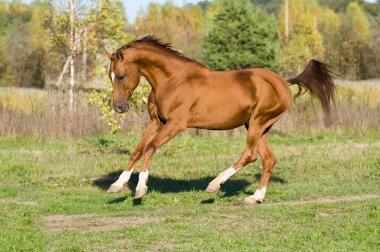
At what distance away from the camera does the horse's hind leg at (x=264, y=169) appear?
32.1 ft

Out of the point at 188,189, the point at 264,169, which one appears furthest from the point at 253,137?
the point at 188,189

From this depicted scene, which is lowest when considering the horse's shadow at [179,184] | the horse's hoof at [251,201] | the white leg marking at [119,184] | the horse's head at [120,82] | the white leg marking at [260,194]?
the horse's shadow at [179,184]

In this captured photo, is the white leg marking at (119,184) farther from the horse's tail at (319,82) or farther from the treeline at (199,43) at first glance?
the treeline at (199,43)

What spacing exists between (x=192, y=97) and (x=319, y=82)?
2.51 meters

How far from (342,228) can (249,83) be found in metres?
2.90

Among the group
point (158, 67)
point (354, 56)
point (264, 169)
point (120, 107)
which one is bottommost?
point (264, 169)

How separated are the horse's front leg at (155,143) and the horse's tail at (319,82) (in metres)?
2.54

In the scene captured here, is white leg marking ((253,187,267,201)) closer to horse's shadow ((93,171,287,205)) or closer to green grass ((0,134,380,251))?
green grass ((0,134,380,251))

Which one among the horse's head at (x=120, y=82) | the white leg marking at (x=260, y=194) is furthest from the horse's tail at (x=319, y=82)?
the horse's head at (x=120, y=82)

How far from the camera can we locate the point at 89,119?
1881 centimetres

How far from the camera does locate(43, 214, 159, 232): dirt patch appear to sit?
314 inches

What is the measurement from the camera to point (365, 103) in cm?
2117

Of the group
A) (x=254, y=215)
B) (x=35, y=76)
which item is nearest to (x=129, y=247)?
(x=254, y=215)

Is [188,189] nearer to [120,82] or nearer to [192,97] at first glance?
[192,97]
